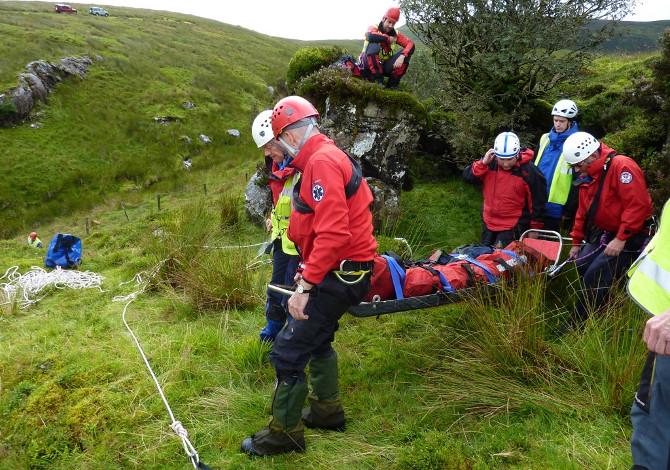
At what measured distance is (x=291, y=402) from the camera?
3.21 meters

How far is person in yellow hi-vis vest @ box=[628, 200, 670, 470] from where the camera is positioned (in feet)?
6.12

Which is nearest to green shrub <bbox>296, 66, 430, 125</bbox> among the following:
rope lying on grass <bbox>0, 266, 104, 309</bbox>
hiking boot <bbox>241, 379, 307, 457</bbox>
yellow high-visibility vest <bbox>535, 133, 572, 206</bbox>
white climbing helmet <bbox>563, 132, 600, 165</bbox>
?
yellow high-visibility vest <bbox>535, 133, 572, 206</bbox>

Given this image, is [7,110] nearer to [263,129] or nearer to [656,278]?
[263,129]

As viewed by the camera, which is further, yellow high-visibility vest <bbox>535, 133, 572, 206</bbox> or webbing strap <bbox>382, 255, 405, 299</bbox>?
yellow high-visibility vest <bbox>535, 133, 572, 206</bbox>

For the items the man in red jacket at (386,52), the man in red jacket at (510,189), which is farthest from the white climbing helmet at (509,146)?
the man in red jacket at (386,52)

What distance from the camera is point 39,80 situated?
2527cm

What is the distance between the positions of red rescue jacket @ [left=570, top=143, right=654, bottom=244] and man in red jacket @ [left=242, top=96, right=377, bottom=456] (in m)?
3.04

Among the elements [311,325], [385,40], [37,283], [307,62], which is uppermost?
[385,40]

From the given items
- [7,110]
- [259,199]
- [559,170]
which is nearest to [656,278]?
[559,170]

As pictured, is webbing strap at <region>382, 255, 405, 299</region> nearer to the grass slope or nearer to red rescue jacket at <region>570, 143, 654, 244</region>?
the grass slope

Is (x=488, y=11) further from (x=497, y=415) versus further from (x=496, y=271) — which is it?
(x=497, y=415)

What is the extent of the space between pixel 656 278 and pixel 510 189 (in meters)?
4.03

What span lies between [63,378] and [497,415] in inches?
162

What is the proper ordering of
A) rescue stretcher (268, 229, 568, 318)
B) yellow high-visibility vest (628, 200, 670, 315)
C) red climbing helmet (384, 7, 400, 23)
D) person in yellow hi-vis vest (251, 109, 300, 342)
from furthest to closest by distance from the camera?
red climbing helmet (384, 7, 400, 23) → person in yellow hi-vis vest (251, 109, 300, 342) → rescue stretcher (268, 229, 568, 318) → yellow high-visibility vest (628, 200, 670, 315)
